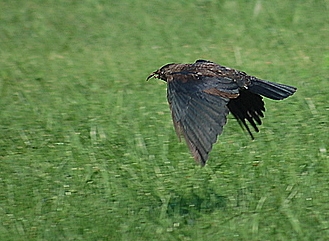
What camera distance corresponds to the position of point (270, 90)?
596 centimetres

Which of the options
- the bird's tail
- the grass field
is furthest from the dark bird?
the grass field

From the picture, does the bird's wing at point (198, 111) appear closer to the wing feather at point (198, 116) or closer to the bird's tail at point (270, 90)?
the wing feather at point (198, 116)

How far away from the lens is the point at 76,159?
22.1 feet

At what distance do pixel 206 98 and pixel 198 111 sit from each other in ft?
0.57

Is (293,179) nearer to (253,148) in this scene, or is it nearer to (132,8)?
(253,148)

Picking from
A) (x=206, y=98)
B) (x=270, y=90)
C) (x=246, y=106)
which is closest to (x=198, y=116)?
(x=206, y=98)

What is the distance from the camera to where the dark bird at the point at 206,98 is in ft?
16.5

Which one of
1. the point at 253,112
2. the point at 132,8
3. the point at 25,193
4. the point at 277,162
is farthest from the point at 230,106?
the point at 132,8

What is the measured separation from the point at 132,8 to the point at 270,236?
6748mm

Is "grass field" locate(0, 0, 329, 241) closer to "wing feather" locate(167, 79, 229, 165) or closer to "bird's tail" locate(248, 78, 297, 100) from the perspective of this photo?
"bird's tail" locate(248, 78, 297, 100)

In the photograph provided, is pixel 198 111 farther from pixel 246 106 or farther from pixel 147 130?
pixel 147 130

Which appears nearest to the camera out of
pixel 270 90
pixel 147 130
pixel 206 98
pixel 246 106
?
pixel 206 98

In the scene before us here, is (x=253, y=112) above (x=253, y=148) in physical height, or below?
above

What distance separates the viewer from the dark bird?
5023 millimetres
